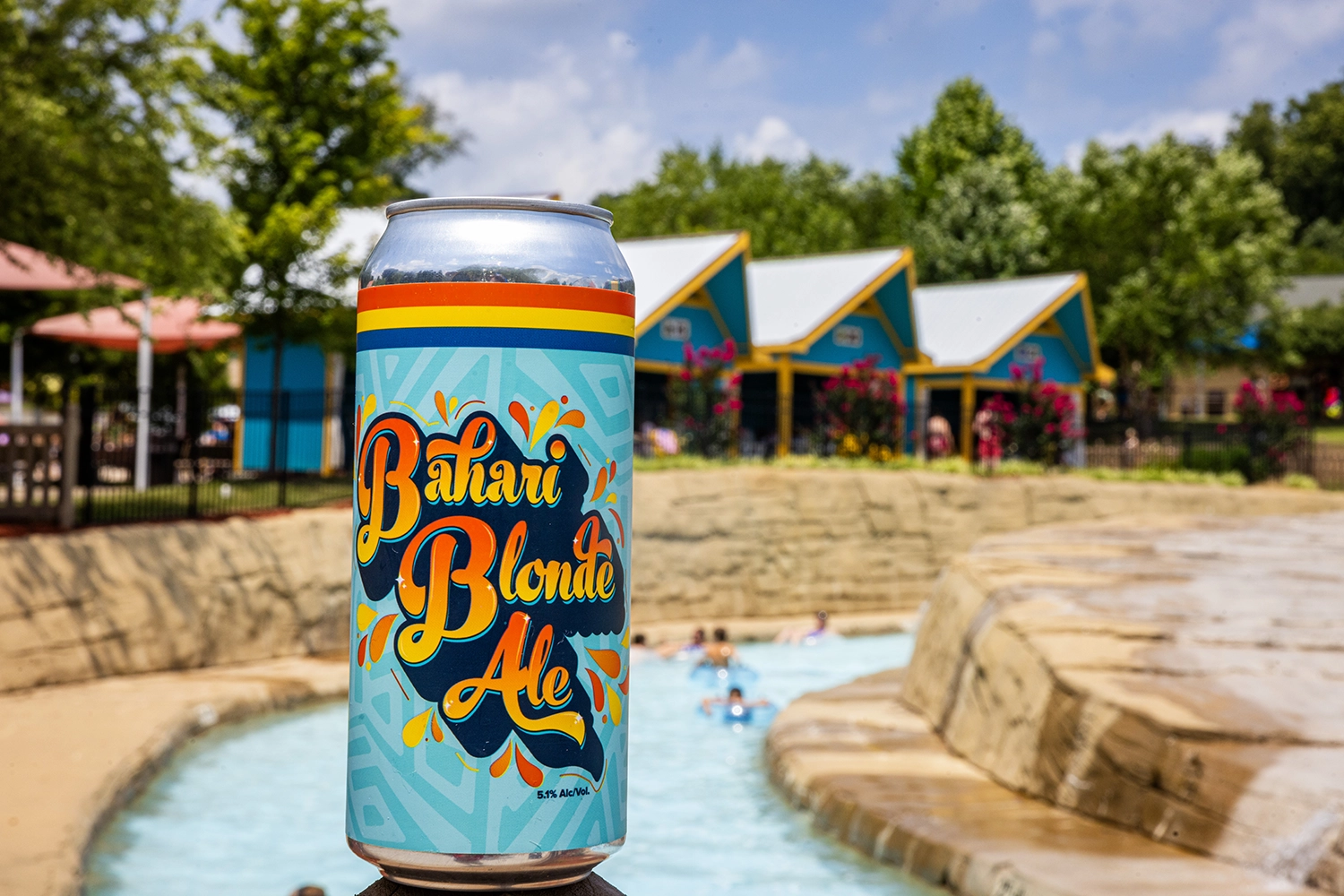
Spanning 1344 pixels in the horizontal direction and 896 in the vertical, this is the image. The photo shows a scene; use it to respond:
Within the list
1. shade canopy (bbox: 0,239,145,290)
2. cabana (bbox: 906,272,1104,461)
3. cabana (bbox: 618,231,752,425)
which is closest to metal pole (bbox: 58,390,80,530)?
shade canopy (bbox: 0,239,145,290)

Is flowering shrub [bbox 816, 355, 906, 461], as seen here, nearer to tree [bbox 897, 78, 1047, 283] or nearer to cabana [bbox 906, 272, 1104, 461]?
cabana [bbox 906, 272, 1104, 461]

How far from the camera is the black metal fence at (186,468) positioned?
41.3ft

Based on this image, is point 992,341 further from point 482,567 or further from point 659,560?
point 482,567

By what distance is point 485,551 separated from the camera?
71.1 inches

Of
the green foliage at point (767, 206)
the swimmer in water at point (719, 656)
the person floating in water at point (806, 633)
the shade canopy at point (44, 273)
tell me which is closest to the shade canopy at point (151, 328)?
the shade canopy at point (44, 273)

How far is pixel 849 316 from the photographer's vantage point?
25.8 metres

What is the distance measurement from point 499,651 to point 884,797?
596 centimetres

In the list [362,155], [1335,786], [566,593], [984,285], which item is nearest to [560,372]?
[566,593]

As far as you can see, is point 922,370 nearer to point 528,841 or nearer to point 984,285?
point 984,285

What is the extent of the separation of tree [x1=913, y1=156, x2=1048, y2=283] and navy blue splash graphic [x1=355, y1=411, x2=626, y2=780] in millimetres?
40478

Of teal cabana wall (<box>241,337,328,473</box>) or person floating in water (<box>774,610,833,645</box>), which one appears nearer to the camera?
person floating in water (<box>774,610,833,645</box>)

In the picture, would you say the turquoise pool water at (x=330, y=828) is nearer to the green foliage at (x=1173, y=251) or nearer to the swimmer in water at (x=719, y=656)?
the swimmer in water at (x=719, y=656)

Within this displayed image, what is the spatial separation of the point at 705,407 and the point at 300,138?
6.99 metres

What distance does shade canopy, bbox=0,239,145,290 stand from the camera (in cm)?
1158
